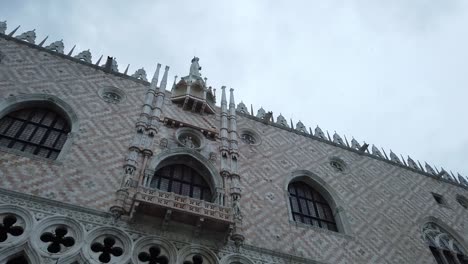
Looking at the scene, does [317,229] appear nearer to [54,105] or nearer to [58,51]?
[54,105]

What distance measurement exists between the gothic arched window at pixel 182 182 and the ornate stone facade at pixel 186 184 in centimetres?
5

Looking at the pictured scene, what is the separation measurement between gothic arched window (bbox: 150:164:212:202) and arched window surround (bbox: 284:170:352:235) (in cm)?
280

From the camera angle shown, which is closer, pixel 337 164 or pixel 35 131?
pixel 35 131

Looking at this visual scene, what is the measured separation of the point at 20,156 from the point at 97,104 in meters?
3.33

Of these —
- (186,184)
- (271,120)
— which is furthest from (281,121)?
(186,184)

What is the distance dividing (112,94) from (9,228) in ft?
20.4

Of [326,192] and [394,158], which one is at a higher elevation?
[394,158]

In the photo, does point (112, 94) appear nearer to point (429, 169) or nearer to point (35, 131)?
point (35, 131)

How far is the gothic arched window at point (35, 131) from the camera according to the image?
1033 centimetres

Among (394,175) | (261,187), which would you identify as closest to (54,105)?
(261,187)

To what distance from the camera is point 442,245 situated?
13727 millimetres

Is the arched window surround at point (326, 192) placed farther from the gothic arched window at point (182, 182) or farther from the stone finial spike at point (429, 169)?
the stone finial spike at point (429, 169)

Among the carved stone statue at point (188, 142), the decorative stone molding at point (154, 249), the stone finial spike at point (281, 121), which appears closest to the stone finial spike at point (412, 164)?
the stone finial spike at point (281, 121)

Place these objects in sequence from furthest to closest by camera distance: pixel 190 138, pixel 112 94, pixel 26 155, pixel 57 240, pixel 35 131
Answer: pixel 112 94 < pixel 190 138 < pixel 35 131 < pixel 26 155 < pixel 57 240
